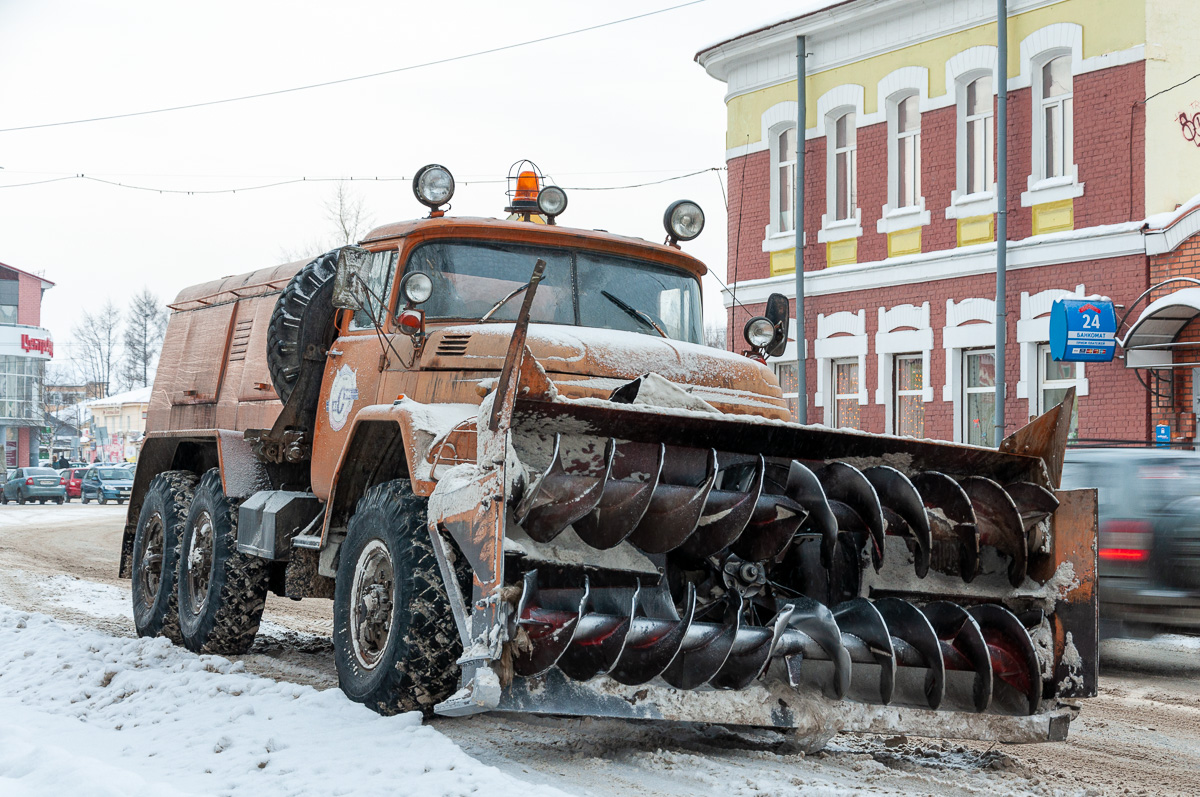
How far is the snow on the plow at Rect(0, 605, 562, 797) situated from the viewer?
14.1ft

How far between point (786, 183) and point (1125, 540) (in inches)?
515

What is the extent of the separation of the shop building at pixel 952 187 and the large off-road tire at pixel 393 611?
1001 centimetres

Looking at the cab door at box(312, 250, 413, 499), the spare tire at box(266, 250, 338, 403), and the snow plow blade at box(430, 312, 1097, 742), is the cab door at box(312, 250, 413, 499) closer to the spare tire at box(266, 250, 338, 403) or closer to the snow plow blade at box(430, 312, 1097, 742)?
the spare tire at box(266, 250, 338, 403)

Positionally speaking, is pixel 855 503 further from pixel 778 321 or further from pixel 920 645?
pixel 778 321

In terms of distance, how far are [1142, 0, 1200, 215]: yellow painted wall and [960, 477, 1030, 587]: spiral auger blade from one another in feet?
37.7

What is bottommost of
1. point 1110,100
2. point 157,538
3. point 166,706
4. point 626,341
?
point 166,706

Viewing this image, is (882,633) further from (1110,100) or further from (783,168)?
(783,168)

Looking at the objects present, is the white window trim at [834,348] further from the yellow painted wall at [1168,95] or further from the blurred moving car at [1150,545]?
the blurred moving car at [1150,545]

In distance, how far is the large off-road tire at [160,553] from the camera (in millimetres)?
8352

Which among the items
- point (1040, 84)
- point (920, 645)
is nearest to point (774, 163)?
point (1040, 84)

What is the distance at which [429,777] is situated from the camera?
4375mm

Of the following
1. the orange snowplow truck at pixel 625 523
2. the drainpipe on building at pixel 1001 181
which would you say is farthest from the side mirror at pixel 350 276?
the drainpipe on building at pixel 1001 181

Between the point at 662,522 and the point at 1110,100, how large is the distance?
13.4m

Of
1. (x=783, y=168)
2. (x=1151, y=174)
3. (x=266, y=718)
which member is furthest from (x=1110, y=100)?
(x=266, y=718)
